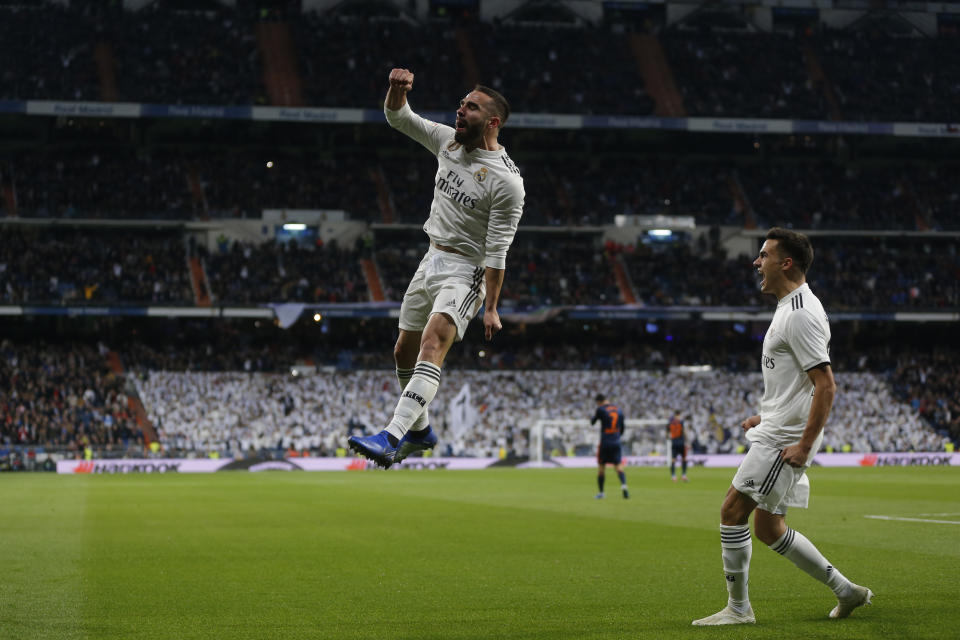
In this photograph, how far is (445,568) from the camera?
13.5 meters

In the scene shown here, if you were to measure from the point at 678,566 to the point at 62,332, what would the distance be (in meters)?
47.3

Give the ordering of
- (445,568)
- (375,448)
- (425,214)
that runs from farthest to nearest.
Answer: (425,214) < (445,568) < (375,448)

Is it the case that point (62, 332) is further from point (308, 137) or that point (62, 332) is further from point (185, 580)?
point (185, 580)

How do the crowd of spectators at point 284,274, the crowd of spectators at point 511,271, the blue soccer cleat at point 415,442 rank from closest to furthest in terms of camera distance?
1. the blue soccer cleat at point 415,442
2. the crowd of spectators at point 511,271
3. the crowd of spectators at point 284,274

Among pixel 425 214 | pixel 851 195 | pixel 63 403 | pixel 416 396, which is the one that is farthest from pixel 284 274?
pixel 416 396

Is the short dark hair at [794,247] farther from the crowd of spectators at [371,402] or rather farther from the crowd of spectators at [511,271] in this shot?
the crowd of spectators at [511,271]

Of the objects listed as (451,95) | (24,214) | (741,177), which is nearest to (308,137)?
(451,95)

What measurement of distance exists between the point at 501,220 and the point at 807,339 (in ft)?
8.23

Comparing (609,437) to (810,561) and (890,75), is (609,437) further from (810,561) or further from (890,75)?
(890,75)

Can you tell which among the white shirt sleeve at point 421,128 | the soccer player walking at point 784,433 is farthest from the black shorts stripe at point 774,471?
the white shirt sleeve at point 421,128

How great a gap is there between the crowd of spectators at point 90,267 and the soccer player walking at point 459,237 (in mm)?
46466

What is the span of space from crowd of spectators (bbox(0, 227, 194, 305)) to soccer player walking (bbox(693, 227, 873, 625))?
47.4m

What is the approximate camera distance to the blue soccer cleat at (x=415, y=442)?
8.72m

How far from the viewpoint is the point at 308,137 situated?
62.8 meters
